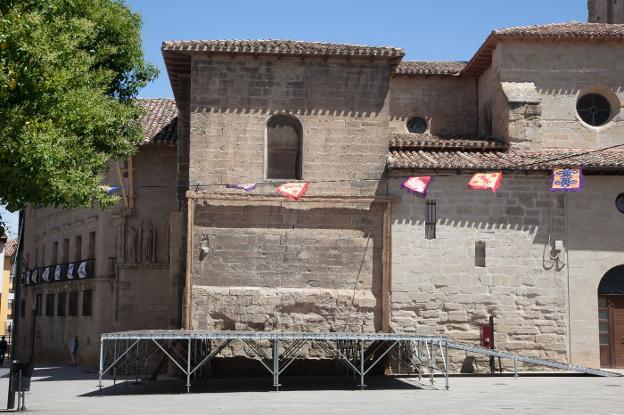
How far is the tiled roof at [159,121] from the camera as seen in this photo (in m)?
29.0

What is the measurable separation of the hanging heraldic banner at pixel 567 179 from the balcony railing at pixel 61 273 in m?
17.4

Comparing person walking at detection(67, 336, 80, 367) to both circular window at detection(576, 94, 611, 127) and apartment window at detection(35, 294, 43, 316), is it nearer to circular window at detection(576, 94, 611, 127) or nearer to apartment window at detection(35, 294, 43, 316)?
apartment window at detection(35, 294, 43, 316)

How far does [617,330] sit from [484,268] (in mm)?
4432

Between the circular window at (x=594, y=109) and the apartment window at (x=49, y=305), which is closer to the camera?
the circular window at (x=594, y=109)

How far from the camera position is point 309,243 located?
24750 mm

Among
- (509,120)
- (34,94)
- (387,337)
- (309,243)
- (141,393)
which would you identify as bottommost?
(141,393)

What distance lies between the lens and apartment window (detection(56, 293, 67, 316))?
34719mm

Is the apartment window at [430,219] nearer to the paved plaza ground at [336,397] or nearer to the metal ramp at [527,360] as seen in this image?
the metal ramp at [527,360]

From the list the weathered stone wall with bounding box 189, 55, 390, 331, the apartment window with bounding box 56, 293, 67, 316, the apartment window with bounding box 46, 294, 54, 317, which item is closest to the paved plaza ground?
the weathered stone wall with bounding box 189, 55, 390, 331

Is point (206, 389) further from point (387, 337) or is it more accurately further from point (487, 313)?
point (487, 313)

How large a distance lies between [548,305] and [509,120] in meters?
5.89

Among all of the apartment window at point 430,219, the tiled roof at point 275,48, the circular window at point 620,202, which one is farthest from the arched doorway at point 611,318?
the tiled roof at point 275,48

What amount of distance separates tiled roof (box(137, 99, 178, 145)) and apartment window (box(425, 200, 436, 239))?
9353 mm

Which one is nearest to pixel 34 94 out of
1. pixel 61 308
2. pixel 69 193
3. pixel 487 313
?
pixel 69 193
